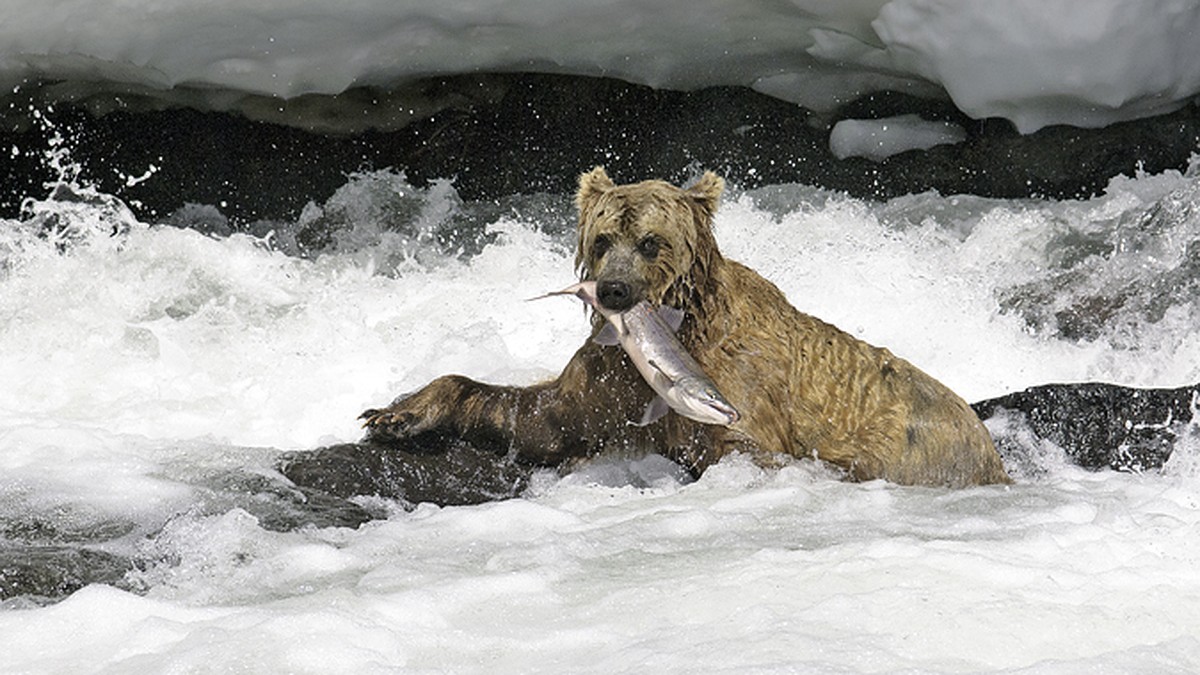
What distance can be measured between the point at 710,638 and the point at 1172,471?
2.55m

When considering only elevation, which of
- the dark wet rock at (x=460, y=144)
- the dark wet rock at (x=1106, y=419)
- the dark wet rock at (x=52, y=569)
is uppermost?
the dark wet rock at (x=460, y=144)

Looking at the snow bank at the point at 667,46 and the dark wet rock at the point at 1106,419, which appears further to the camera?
the snow bank at the point at 667,46

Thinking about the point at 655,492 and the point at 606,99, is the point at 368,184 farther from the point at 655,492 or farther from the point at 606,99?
the point at 655,492

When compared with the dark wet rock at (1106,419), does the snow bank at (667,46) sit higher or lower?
higher

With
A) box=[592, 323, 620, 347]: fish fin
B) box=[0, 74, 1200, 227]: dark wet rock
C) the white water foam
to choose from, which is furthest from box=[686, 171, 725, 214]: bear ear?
box=[0, 74, 1200, 227]: dark wet rock

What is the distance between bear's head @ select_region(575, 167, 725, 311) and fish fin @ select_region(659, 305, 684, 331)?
0.05 meters

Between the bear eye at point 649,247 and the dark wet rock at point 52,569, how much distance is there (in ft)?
5.70

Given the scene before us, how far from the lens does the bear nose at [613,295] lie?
4.21 m

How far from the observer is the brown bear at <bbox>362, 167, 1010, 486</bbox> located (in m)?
4.36

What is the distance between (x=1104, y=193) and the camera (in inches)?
284

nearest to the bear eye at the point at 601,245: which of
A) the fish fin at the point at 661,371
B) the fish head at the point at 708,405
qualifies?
the fish fin at the point at 661,371

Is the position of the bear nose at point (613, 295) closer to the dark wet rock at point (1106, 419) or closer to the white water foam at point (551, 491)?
the white water foam at point (551, 491)

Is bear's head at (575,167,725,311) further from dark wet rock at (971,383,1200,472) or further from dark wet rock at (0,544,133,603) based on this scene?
dark wet rock at (0,544,133,603)

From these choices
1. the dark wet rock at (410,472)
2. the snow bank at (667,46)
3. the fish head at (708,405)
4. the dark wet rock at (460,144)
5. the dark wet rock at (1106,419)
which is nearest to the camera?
the fish head at (708,405)
